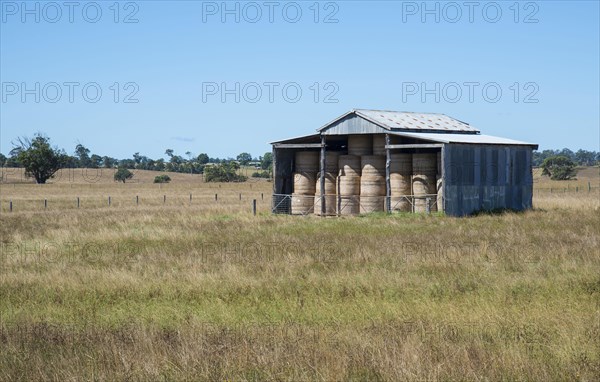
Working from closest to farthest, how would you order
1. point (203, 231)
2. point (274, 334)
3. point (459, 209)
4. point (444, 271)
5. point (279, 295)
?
point (274, 334) < point (279, 295) < point (444, 271) < point (203, 231) < point (459, 209)

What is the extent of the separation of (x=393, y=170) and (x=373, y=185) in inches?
45.9

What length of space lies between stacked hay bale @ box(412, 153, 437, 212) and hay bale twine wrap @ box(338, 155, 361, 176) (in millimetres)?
2947

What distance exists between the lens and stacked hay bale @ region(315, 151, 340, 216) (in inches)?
1483

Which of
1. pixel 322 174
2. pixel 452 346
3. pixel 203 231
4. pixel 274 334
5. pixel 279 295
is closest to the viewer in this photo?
pixel 452 346

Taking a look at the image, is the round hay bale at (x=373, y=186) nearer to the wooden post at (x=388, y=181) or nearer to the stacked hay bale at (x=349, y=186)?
the wooden post at (x=388, y=181)

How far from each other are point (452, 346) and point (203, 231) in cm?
1861

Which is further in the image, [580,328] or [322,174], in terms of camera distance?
[322,174]

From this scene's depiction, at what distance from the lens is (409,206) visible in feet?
118

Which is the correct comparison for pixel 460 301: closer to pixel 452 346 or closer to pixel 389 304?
pixel 389 304

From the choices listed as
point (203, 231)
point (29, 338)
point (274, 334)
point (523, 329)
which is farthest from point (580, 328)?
point (203, 231)

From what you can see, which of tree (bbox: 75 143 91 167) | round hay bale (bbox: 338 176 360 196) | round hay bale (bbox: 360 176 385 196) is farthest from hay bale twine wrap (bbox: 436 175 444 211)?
tree (bbox: 75 143 91 167)

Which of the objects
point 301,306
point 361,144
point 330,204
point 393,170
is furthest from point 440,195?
point 301,306

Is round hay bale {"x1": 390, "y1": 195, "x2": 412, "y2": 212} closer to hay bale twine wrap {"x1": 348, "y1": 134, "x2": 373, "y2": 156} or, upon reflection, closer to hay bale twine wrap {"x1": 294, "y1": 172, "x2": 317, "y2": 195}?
hay bale twine wrap {"x1": 348, "y1": 134, "x2": 373, "y2": 156}

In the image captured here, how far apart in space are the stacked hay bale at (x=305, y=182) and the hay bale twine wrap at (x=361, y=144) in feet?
6.26
